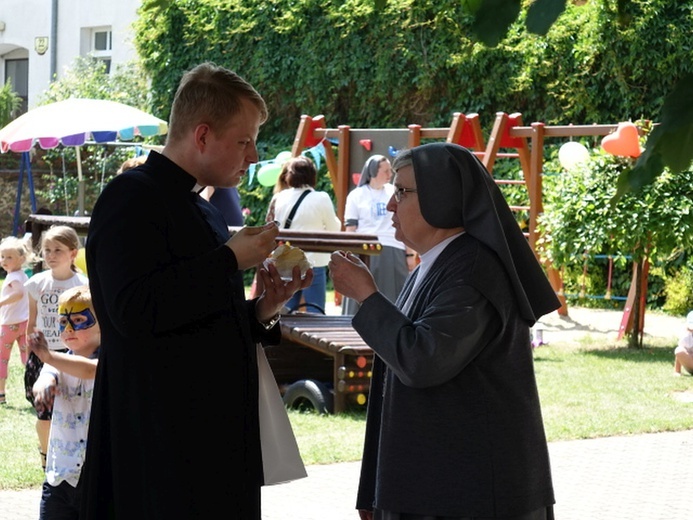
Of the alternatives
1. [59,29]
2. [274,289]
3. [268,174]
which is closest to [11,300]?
[274,289]

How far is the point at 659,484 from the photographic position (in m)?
6.62

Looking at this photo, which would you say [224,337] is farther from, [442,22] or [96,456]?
[442,22]

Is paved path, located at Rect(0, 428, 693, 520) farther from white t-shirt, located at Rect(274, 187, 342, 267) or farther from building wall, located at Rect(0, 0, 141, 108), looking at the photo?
building wall, located at Rect(0, 0, 141, 108)

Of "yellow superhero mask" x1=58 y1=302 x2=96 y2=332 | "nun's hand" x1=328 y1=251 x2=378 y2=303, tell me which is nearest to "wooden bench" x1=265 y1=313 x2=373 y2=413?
"yellow superhero mask" x1=58 y1=302 x2=96 y2=332

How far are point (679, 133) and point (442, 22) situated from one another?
15873 millimetres

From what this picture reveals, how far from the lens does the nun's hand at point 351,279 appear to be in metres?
3.18

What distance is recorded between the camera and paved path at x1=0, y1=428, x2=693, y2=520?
5973 mm

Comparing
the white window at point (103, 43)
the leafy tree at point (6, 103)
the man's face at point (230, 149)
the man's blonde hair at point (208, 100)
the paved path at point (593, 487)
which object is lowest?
the paved path at point (593, 487)

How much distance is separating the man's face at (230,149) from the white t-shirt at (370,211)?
8.36 m

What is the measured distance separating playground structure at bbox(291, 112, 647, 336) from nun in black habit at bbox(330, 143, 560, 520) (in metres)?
8.95

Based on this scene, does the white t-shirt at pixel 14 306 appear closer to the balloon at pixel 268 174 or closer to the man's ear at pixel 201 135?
the man's ear at pixel 201 135

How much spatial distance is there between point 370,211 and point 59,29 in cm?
1833

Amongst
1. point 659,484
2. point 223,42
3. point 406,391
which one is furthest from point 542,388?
point 223,42

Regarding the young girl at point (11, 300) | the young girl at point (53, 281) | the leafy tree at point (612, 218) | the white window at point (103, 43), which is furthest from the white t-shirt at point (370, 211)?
the white window at point (103, 43)
